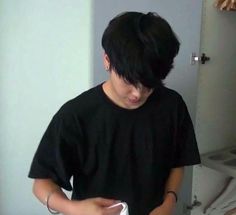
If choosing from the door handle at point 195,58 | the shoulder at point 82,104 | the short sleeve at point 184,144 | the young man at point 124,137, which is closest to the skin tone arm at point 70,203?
the young man at point 124,137

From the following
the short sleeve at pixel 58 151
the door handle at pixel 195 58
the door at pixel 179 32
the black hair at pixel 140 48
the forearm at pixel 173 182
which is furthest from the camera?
the door handle at pixel 195 58

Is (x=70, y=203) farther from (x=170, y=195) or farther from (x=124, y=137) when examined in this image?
(x=170, y=195)

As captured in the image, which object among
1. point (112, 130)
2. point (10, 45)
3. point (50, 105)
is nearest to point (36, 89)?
point (50, 105)

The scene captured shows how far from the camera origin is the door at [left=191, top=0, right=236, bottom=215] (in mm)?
1531

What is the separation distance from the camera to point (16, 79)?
1.43 meters

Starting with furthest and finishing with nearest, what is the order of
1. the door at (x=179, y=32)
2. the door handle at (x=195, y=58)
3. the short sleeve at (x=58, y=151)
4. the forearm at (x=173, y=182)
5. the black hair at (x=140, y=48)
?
1. the door handle at (x=195, y=58)
2. the door at (x=179, y=32)
3. the forearm at (x=173, y=182)
4. the short sleeve at (x=58, y=151)
5. the black hair at (x=140, y=48)

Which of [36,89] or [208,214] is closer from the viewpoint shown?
[36,89]

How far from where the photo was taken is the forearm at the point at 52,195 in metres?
0.84

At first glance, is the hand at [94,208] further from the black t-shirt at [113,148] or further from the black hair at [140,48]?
the black hair at [140,48]

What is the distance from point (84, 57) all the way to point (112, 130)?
0.37 meters

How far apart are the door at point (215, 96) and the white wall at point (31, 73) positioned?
569 millimetres

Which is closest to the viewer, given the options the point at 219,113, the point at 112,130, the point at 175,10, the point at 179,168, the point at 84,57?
the point at 112,130

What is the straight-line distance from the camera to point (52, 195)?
868mm

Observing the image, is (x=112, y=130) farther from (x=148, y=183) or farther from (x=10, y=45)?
(x=10, y=45)
